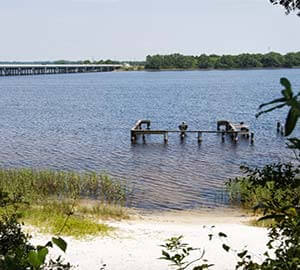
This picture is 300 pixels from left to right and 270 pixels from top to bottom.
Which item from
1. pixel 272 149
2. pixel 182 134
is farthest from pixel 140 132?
pixel 272 149

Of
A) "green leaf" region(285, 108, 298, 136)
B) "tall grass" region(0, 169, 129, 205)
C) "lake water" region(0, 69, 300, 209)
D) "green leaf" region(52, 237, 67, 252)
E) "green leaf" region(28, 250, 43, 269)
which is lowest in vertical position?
"lake water" region(0, 69, 300, 209)

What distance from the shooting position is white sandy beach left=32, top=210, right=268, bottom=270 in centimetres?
1177

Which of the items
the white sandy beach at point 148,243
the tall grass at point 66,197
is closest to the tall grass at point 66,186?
the tall grass at point 66,197

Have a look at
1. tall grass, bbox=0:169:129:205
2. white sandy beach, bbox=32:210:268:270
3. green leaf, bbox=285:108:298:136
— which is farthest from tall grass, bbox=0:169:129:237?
green leaf, bbox=285:108:298:136

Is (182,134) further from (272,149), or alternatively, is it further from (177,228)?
(177,228)

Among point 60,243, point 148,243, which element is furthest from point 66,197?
point 60,243

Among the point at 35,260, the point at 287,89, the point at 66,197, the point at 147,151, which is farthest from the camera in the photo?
the point at 147,151

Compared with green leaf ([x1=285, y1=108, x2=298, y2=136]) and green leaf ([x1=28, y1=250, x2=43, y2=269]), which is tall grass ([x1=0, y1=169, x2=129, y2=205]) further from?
green leaf ([x1=285, y1=108, x2=298, y2=136])

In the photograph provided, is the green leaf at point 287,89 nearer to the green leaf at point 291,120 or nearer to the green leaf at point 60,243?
the green leaf at point 291,120

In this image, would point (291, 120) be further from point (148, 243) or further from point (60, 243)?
point (148, 243)

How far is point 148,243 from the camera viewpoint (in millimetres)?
13742

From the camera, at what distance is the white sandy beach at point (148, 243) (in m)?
11.8

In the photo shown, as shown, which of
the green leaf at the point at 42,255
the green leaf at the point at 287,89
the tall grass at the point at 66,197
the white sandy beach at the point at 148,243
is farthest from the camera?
the tall grass at the point at 66,197

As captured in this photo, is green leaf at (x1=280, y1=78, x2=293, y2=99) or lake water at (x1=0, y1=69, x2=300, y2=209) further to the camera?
lake water at (x1=0, y1=69, x2=300, y2=209)
